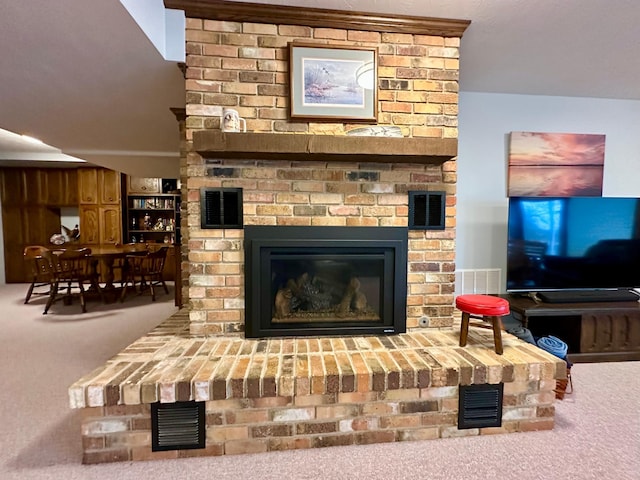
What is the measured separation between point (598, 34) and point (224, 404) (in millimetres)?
2900

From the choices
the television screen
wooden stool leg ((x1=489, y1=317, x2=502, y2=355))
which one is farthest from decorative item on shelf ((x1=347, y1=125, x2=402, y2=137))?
the television screen

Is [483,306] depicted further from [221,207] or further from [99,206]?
[99,206]

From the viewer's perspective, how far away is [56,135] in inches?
136

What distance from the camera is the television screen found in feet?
7.82

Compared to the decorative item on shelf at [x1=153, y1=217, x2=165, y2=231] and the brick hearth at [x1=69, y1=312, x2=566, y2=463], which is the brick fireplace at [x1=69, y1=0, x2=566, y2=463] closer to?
the brick hearth at [x1=69, y1=312, x2=566, y2=463]

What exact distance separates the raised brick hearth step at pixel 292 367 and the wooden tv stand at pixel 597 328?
83cm

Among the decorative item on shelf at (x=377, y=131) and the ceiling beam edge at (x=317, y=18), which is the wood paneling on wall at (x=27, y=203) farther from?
the decorative item on shelf at (x=377, y=131)

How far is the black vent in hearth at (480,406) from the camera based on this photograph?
59.4 inches

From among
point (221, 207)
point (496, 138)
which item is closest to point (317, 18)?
point (221, 207)

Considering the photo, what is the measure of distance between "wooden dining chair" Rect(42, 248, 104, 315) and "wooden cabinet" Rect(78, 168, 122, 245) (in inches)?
63.1

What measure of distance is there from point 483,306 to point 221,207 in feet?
4.86

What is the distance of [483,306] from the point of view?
5.17 feet

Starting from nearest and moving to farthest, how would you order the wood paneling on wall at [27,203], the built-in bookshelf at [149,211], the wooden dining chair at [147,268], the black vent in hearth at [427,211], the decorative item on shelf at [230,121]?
the decorative item on shelf at [230,121] < the black vent in hearth at [427,211] < the wooden dining chair at [147,268] < the wood paneling on wall at [27,203] < the built-in bookshelf at [149,211]

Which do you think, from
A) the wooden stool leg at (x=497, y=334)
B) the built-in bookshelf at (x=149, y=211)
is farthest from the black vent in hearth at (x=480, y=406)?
the built-in bookshelf at (x=149, y=211)
